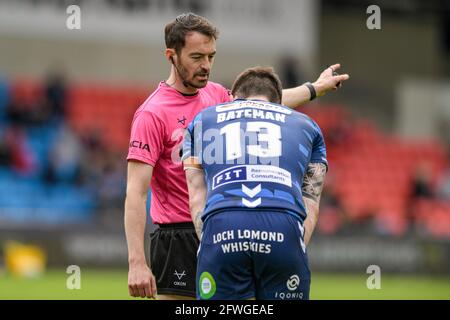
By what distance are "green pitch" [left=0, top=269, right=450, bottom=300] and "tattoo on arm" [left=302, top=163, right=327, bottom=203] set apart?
6.53 metres

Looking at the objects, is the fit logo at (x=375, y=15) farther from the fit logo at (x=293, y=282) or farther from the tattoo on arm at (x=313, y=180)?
the fit logo at (x=293, y=282)

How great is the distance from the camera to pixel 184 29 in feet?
19.4

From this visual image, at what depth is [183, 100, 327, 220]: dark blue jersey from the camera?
Result: 507 cm

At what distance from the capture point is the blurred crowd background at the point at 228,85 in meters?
19.0

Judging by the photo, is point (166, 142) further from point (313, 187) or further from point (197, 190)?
point (313, 187)

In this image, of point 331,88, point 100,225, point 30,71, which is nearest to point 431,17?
point 30,71

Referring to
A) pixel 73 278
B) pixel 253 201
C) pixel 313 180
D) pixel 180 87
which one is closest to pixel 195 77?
pixel 180 87

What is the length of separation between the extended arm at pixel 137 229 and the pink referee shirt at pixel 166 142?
88 millimetres

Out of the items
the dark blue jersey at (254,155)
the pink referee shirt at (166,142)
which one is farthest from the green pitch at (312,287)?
the dark blue jersey at (254,155)

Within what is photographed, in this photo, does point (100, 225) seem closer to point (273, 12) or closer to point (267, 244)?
point (273, 12)

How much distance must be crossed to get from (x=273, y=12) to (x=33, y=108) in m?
6.21

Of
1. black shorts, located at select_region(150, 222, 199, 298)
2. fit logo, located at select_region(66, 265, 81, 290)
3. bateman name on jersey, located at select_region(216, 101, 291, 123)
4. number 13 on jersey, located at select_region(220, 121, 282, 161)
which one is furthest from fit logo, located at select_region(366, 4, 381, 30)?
fit logo, located at select_region(66, 265, 81, 290)

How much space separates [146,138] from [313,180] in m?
1.04

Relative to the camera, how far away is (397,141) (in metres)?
26.0
